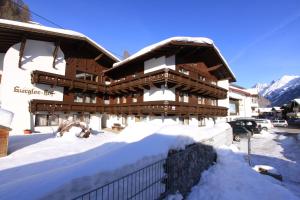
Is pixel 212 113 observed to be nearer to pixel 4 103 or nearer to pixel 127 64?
pixel 127 64

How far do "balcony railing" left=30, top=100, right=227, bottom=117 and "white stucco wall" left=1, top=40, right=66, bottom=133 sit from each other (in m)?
1.12

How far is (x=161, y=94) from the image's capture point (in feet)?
63.8

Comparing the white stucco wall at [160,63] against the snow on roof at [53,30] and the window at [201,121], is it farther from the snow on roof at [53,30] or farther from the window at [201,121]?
the window at [201,121]

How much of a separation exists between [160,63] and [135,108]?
17.3 feet

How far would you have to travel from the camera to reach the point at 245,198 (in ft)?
23.2

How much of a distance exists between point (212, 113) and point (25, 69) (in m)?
21.8

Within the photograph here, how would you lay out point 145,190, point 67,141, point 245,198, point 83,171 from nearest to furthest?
point 83,171
point 145,190
point 245,198
point 67,141

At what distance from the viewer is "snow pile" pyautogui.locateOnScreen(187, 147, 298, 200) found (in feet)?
23.5

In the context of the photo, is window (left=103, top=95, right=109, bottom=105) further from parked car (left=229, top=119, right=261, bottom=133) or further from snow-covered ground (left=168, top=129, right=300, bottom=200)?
snow-covered ground (left=168, top=129, right=300, bottom=200)

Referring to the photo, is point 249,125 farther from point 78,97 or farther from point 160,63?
point 78,97

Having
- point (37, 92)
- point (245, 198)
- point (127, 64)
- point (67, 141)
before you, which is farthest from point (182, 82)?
point (37, 92)

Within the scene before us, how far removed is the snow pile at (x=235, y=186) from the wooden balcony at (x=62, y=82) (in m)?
17.2

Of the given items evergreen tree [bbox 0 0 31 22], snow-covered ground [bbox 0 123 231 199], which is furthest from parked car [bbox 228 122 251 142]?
evergreen tree [bbox 0 0 31 22]

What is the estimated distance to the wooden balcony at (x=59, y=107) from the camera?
19000 millimetres
